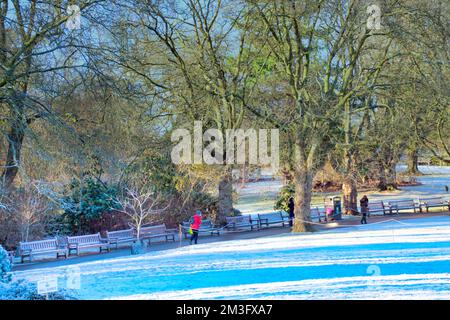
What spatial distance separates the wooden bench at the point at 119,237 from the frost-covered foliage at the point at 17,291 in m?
9.75

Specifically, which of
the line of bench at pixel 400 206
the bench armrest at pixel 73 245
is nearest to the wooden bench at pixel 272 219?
the line of bench at pixel 400 206

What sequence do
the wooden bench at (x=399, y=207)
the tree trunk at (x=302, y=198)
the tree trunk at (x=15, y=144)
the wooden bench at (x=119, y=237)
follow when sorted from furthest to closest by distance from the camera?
the wooden bench at (x=399, y=207)
the tree trunk at (x=302, y=198)
the wooden bench at (x=119, y=237)
the tree trunk at (x=15, y=144)

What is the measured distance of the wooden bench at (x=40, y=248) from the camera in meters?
19.2

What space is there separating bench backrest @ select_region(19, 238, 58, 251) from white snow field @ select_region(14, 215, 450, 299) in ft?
9.00

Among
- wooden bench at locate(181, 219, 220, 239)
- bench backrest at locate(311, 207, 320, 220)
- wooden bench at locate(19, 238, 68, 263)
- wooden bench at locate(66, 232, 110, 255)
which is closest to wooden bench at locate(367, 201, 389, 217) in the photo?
bench backrest at locate(311, 207, 320, 220)

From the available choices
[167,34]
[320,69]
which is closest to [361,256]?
[167,34]

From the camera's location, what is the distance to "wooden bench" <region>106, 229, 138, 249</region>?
21609 mm

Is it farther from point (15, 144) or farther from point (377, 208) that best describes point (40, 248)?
point (377, 208)

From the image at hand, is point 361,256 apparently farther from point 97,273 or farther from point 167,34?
point 167,34

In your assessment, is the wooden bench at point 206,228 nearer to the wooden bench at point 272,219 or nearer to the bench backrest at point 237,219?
the bench backrest at point 237,219

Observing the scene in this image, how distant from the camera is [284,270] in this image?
14.7m

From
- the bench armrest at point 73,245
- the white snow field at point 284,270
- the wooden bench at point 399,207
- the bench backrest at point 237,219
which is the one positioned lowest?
the white snow field at point 284,270
